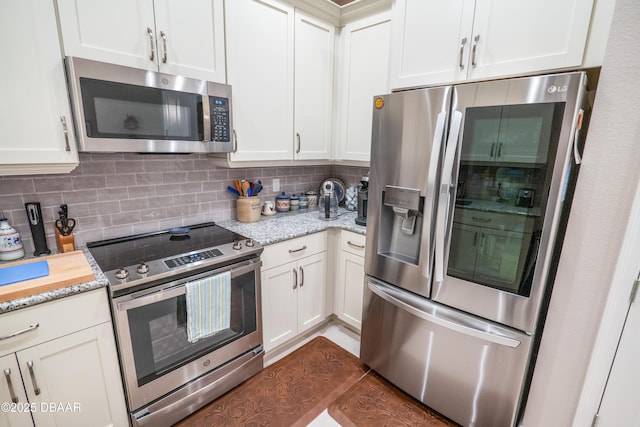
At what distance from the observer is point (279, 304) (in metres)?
1.96

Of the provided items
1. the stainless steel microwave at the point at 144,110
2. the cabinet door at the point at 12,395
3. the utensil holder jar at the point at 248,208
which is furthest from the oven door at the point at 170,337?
the stainless steel microwave at the point at 144,110

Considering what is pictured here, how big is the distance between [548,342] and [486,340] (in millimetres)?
258

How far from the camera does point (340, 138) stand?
230 centimetres

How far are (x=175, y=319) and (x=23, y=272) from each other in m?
0.63

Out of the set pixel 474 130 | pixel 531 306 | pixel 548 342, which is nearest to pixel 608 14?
pixel 474 130

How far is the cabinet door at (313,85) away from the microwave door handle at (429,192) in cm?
106

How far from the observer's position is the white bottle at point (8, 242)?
1.31 m

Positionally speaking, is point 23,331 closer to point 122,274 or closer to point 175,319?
point 122,274

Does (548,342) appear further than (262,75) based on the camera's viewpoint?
No

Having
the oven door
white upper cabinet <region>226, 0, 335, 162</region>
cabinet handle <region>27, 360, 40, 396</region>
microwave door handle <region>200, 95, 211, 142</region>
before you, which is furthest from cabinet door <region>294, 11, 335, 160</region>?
cabinet handle <region>27, 360, 40, 396</region>

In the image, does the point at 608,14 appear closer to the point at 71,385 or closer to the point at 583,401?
the point at 583,401

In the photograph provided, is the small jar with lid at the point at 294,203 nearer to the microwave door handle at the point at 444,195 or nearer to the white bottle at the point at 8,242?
the microwave door handle at the point at 444,195

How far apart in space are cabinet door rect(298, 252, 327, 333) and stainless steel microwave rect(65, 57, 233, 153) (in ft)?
3.17

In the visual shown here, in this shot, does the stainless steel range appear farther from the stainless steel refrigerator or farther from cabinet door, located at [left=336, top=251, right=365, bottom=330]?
the stainless steel refrigerator
